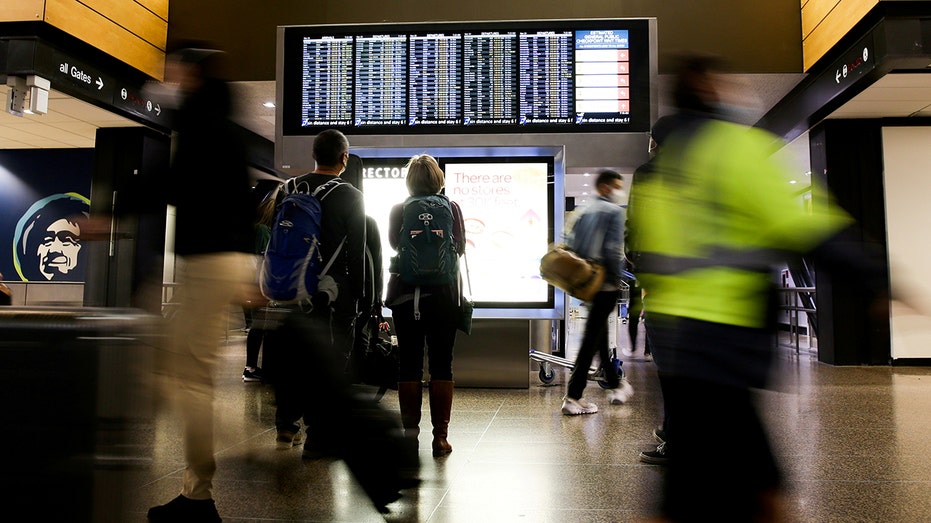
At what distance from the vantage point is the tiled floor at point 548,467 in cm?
247

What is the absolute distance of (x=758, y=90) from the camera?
28.6 feet

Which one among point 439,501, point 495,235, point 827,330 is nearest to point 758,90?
point 827,330

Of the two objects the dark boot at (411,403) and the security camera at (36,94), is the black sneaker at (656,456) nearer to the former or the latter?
the dark boot at (411,403)

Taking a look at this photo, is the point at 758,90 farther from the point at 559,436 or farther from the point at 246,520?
the point at 246,520

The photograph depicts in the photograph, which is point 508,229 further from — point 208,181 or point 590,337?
point 208,181

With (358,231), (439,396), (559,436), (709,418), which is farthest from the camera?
(559,436)

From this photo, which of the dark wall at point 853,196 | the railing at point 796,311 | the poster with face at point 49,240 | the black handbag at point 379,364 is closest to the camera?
the black handbag at point 379,364

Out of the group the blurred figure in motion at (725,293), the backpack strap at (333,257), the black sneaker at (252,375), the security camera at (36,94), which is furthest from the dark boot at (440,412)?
the security camera at (36,94)

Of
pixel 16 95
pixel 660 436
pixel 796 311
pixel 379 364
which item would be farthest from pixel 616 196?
pixel 796 311

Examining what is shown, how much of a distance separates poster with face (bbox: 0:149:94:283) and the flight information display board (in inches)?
356

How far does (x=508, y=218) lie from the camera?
5594mm

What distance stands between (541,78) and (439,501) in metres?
3.99

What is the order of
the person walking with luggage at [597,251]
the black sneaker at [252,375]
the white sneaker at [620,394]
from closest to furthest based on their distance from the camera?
the person walking with luggage at [597,251]
the white sneaker at [620,394]
the black sneaker at [252,375]

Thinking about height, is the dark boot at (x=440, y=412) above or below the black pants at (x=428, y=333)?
below
